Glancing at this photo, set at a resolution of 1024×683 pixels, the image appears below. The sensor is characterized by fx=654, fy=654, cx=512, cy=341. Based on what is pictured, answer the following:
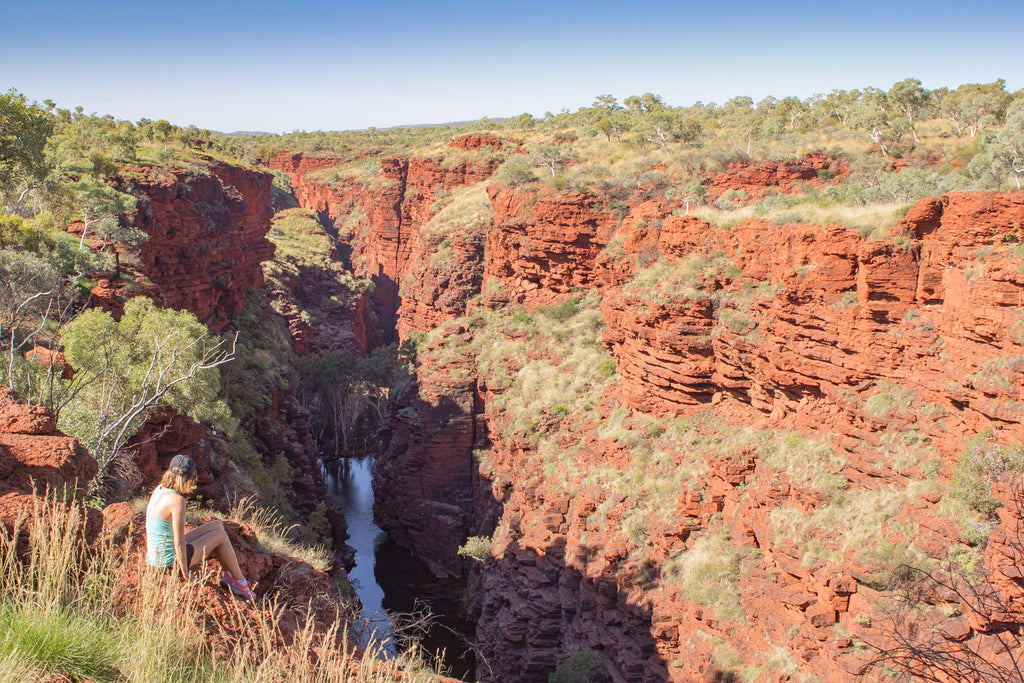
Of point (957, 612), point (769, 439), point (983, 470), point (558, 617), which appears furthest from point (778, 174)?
point (957, 612)

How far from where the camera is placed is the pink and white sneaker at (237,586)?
258 inches

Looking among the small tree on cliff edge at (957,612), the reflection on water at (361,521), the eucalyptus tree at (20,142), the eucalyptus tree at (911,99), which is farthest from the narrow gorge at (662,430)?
the eucalyptus tree at (911,99)

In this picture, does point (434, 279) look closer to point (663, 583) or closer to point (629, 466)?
point (629, 466)

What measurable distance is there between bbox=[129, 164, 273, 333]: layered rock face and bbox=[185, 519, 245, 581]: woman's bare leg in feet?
78.0

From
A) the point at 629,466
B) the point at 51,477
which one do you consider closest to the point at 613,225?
the point at 629,466

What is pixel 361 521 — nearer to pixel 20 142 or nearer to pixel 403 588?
pixel 403 588

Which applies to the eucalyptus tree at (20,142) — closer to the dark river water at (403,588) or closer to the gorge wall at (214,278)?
the gorge wall at (214,278)

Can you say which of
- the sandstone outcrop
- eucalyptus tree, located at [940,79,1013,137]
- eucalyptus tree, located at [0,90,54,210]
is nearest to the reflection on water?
eucalyptus tree, located at [0,90,54,210]

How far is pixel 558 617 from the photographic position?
70.7 feet

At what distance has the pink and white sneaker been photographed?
21.5ft

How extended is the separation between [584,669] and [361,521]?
83.5 feet

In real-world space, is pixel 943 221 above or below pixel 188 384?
above

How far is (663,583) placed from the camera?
1736 centimetres

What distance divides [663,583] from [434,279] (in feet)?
97.3
